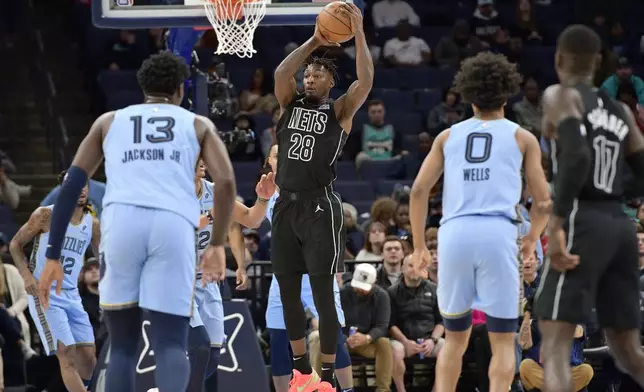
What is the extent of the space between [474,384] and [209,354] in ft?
13.2

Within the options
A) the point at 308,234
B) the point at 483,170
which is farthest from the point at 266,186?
the point at 483,170

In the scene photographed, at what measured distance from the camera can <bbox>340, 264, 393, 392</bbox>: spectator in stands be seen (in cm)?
1118

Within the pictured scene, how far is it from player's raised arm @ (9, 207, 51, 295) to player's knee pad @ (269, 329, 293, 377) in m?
2.09

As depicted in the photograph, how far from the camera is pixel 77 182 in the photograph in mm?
6508

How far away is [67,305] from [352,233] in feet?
14.2

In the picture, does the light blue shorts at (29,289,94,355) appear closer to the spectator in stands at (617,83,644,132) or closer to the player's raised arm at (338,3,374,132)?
the player's raised arm at (338,3,374,132)

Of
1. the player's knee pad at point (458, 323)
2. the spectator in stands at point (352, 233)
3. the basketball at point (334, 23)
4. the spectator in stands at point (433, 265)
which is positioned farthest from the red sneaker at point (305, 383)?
the spectator in stands at point (352, 233)

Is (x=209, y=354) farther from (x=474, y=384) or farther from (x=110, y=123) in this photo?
(x=474, y=384)

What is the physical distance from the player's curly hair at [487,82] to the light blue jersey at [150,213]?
5.37 feet

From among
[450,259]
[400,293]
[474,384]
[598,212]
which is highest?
[598,212]

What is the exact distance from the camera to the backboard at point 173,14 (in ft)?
32.4

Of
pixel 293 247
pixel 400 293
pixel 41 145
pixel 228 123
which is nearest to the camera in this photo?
pixel 293 247

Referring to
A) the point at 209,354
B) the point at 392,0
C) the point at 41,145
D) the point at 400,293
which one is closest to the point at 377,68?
the point at 392,0

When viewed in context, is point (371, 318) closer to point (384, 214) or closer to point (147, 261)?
point (384, 214)
